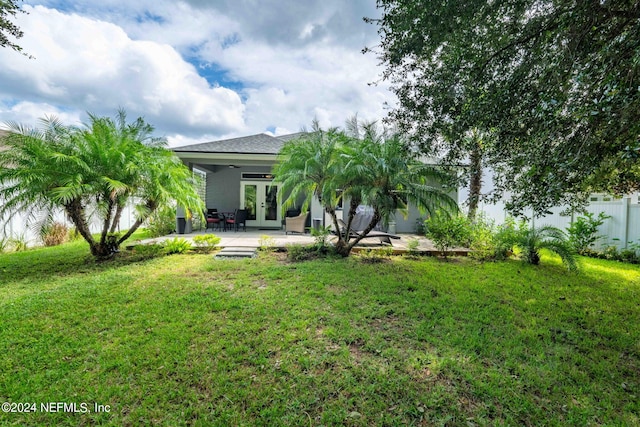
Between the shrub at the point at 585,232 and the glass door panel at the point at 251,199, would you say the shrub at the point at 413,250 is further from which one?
the glass door panel at the point at 251,199

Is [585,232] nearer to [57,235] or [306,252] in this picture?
[306,252]

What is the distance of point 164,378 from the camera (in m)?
2.67

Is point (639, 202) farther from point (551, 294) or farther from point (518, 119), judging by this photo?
point (518, 119)

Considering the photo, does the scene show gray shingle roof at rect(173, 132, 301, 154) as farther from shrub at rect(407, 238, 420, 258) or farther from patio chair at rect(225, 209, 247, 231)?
shrub at rect(407, 238, 420, 258)

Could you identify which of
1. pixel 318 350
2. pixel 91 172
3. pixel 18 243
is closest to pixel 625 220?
pixel 318 350

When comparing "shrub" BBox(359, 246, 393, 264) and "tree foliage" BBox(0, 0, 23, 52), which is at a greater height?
"tree foliage" BBox(0, 0, 23, 52)

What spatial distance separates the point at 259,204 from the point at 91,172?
817 cm

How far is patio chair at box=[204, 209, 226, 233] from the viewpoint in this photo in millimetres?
12461

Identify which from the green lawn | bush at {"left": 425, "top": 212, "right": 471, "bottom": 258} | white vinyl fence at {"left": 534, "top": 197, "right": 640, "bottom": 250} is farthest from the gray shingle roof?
white vinyl fence at {"left": 534, "top": 197, "right": 640, "bottom": 250}

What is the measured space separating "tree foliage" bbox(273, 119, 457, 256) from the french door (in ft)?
21.5

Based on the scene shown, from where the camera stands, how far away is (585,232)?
8.81 metres

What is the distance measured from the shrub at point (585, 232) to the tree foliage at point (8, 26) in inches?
576

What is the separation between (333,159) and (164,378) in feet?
18.9

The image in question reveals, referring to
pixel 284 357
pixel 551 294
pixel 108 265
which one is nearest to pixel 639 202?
pixel 551 294
